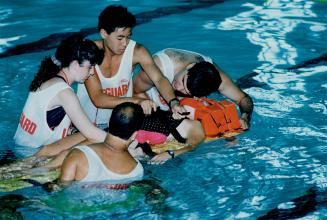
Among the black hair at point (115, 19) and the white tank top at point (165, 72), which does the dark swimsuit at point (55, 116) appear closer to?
the black hair at point (115, 19)

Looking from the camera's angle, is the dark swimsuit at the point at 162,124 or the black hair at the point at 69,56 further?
the dark swimsuit at the point at 162,124

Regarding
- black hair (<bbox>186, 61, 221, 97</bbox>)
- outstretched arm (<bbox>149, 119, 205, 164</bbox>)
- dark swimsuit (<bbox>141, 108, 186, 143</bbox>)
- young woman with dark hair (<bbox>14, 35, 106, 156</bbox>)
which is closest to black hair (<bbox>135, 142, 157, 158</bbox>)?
dark swimsuit (<bbox>141, 108, 186, 143</bbox>)

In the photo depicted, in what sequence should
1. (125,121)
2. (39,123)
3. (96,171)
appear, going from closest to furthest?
(125,121) < (96,171) < (39,123)

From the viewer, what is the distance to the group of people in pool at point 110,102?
4.98m

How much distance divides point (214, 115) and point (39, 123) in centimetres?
153

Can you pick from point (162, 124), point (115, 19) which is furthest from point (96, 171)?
point (115, 19)

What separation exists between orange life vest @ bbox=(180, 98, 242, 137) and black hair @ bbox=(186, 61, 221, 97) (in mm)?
143

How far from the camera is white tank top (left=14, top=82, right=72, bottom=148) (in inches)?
220

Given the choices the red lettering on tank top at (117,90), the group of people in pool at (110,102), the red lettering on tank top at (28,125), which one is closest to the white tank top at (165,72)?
the group of people in pool at (110,102)

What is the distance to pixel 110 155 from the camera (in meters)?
5.02

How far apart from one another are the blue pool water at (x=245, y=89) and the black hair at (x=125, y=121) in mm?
534

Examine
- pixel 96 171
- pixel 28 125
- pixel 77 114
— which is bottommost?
pixel 96 171

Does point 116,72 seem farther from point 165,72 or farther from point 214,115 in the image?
point 214,115

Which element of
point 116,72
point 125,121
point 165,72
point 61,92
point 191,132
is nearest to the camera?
point 125,121
